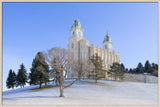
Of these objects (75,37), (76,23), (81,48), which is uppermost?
(76,23)

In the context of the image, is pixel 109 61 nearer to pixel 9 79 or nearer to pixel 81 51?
pixel 81 51

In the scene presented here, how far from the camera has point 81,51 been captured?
1626 inches

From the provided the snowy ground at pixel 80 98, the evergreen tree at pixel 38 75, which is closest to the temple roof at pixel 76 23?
the evergreen tree at pixel 38 75

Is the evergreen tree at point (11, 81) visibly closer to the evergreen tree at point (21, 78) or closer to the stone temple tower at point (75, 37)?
the evergreen tree at point (21, 78)

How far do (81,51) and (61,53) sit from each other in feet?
89.5

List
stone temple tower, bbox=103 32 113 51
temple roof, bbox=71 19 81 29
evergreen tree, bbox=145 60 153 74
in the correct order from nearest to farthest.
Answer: temple roof, bbox=71 19 81 29 < stone temple tower, bbox=103 32 113 51 < evergreen tree, bbox=145 60 153 74

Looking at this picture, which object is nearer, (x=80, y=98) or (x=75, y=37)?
(x=80, y=98)

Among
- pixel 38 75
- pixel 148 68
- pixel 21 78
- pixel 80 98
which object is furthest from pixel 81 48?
pixel 148 68

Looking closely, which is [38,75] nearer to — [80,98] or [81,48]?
[80,98]

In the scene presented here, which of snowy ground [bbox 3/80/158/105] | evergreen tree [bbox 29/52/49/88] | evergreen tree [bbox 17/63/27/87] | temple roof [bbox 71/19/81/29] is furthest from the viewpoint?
temple roof [bbox 71/19/81/29]

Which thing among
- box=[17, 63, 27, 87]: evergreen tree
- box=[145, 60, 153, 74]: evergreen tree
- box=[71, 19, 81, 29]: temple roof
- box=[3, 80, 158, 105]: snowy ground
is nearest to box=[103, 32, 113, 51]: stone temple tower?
box=[71, 19, 81, 29]: temple roof

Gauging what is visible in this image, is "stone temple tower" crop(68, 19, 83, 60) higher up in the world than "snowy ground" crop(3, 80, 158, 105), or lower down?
higher up

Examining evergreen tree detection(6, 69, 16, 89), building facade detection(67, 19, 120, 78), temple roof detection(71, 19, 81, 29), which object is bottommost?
evergreen tree detection(6, 69, 16, 89)

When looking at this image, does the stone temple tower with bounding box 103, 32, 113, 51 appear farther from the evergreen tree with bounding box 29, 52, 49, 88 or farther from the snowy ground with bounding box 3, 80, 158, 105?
the snowy ground with bounding box 3, 80, 158, 105
